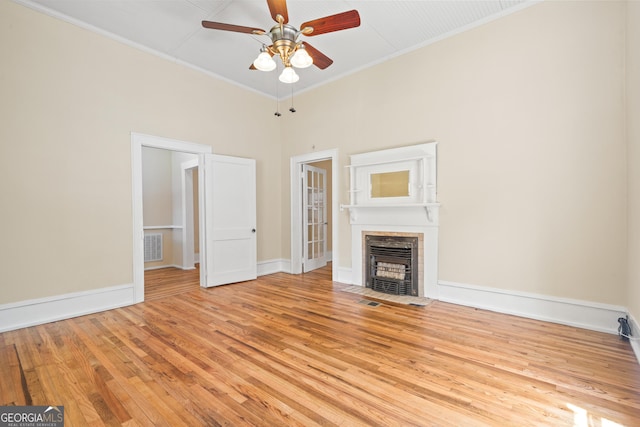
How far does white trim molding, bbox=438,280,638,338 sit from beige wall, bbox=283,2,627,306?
0.25ft

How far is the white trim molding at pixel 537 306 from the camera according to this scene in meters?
2.77

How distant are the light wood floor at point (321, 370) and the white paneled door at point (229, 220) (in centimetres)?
142

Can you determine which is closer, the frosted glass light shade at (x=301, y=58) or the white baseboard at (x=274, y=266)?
the frosted glass light shade at (x=301, y=58)

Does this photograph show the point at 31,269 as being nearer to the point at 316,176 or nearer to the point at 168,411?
the point at 168,411

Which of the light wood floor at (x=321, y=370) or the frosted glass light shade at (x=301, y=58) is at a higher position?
the frosted glass light shade at (x=301, y=58)

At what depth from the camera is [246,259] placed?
5.06 meters

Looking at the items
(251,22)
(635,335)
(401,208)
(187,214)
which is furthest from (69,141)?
(635,335)

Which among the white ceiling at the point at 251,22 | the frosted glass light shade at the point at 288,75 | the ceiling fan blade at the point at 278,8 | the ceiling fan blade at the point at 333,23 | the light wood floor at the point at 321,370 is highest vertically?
the white ceiling at the point at 251,22

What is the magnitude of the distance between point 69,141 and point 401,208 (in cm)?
433

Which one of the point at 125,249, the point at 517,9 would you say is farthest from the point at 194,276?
the point at 517,9

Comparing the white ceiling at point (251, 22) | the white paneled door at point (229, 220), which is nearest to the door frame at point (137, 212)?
the white paneled door at point (229, 220)

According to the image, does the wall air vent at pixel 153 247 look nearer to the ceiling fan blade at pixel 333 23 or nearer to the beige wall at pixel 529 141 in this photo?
the beige wall at pixel 529 141

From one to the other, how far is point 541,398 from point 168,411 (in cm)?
233

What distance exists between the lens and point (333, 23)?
250 cm
